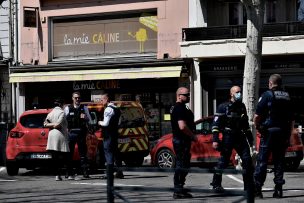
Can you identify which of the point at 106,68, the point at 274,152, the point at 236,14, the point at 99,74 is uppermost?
the point at 236,14

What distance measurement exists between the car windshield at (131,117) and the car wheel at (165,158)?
43.6 inches

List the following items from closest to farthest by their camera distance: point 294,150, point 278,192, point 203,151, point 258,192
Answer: point 258,192 < point 278,192 < point 294,150 < point 203,151

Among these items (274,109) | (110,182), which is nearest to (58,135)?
(274,109)

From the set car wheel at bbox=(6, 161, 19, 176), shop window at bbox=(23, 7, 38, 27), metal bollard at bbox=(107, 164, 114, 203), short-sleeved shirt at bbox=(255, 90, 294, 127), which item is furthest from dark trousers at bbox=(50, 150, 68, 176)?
shop window at bbox=(23, 7, 38, 27)

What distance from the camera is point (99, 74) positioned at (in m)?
24.4

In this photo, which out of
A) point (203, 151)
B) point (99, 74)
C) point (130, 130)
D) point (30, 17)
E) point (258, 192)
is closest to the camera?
point (258, 192)

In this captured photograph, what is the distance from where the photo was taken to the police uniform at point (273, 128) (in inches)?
412

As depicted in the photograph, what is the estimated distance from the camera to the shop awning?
23.4m

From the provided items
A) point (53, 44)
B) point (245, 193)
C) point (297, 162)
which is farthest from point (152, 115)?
point (245, 193)

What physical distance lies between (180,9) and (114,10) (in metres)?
2.64

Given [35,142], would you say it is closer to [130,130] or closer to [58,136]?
[58,136]

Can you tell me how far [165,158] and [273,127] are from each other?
6.54 metres

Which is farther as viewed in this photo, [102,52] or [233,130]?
[102,52]

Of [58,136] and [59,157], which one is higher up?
[58,136]
